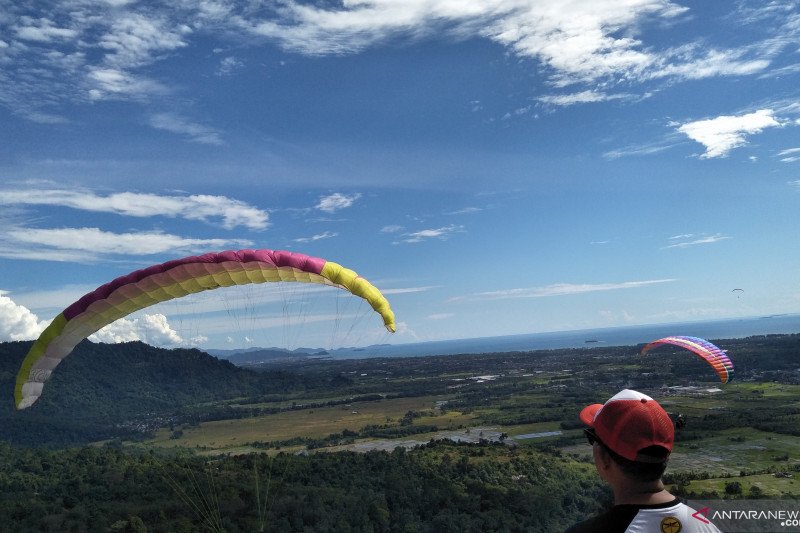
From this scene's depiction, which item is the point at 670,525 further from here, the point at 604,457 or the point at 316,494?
the point at 316,494

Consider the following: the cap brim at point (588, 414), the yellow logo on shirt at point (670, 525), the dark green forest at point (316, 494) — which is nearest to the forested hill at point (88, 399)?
the dark green forest at point (316, 494)

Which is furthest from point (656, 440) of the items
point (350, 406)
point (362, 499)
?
point (350, 406)

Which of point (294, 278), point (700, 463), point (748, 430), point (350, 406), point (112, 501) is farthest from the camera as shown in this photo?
point (350, 406)

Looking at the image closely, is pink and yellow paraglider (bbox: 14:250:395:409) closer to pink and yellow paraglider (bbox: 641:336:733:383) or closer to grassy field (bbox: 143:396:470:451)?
pink and yellow paraglider (bbox: 641:336:733:383)

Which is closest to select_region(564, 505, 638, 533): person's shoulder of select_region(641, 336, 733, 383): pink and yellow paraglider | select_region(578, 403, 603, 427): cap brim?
select_region(578, 403, 603, 427): cap brim

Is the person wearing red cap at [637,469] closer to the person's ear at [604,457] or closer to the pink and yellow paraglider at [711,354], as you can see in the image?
the person's ear at [604,457]

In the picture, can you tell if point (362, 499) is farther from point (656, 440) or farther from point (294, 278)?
point (656, 440)

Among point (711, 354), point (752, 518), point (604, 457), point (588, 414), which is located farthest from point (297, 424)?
point (604, 457)
